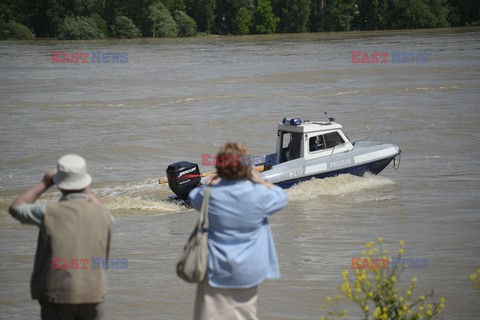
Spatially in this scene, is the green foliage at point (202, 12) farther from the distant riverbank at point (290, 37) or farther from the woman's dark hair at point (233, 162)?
the woman's dark hair at point (233, 162)

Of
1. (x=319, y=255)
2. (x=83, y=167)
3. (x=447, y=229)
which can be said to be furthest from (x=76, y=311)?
(x=447, y=229)

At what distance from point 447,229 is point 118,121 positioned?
1950 centimetres

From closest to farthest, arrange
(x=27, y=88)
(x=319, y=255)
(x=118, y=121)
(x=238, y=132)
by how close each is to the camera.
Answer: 1. (x=319, y=255)
2. (x=238, y=132)
3. (x=118, y=121)
4. (x=27, y=88)

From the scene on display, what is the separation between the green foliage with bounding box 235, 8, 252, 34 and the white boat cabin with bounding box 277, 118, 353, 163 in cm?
8134

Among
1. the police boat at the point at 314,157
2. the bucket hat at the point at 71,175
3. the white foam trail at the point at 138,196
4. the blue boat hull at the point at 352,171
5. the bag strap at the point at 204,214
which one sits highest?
the bucket hat at the point at 71,175

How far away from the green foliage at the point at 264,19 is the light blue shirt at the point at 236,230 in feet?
302

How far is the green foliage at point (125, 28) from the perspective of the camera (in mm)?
90125

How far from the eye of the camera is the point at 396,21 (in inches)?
3612

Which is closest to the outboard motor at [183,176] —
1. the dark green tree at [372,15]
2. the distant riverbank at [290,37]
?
the distant riverbank at [290,37]

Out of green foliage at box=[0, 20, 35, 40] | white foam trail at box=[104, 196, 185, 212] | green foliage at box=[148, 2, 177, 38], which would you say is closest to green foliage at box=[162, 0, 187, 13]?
green foliage at box=[148, 2, 177, 38]

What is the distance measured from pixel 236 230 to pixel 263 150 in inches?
722

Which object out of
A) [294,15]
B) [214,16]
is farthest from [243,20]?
[294,15]

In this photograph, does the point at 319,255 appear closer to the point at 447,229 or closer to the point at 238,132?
the point at 447,229

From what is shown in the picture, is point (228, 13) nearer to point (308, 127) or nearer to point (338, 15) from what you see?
point (338, 15)
